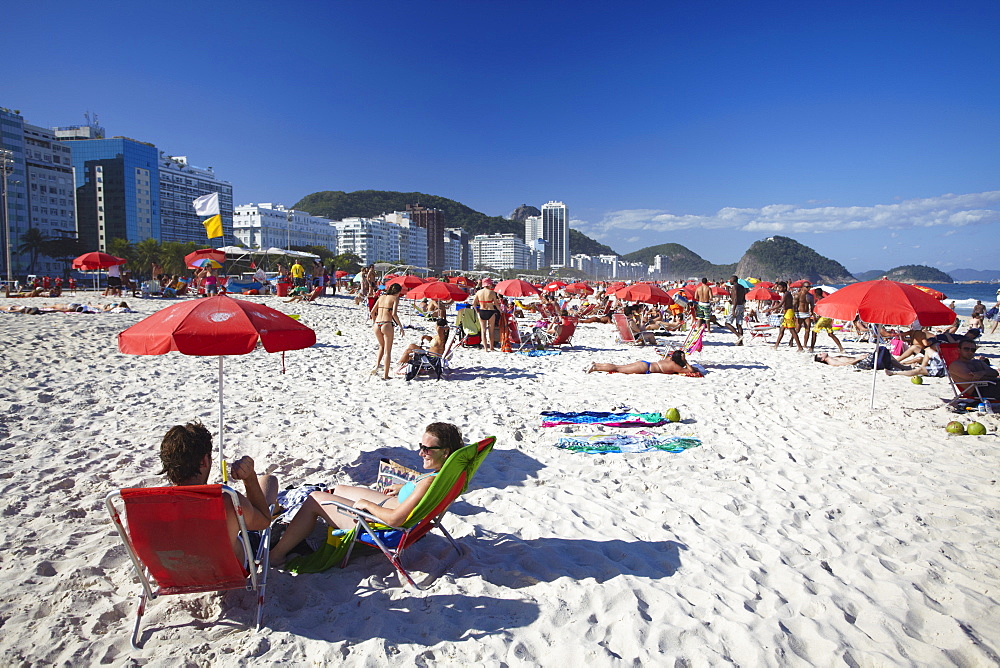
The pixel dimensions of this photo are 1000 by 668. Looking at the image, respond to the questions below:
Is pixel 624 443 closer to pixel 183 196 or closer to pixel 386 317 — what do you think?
pixel 386 317

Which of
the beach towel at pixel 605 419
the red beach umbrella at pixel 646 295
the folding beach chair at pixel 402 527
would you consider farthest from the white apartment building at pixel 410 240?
the folding beach chair at pixel 402 527

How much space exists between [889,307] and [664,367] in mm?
3281

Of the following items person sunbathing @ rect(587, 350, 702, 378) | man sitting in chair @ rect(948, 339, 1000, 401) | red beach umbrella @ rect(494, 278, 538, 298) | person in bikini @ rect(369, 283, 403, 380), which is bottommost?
person sunbathing @ rect(587, 350, 702, 378)

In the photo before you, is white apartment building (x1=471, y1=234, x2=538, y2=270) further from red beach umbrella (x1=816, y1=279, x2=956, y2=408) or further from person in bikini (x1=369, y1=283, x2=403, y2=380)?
red beach umbrella (x1=816, y1=279, x2=956, y2=408)

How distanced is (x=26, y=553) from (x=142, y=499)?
1.40m

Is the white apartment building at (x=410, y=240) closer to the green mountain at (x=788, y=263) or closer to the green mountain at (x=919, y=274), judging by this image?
the green mountain at (x=788, y=263)

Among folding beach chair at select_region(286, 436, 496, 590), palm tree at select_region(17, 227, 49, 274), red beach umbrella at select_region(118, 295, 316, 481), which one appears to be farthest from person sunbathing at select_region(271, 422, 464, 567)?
palm tree at select_region(17, 227, 49, 274)

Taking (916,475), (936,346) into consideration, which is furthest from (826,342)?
(916,475)

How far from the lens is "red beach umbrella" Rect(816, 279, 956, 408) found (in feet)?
17.5

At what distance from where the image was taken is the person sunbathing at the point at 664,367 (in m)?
8.22

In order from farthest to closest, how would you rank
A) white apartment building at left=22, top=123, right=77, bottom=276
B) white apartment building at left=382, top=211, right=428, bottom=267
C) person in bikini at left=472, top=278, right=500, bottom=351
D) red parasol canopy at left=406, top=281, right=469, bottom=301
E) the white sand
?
white apartment building at left=382, top=211, right=428, bottom=267
white apartment building at left=22, top=123, right=77, bottom=276
person in bikini at left=472, top=278, right=500, bottom=351
red parasol canopy at left=406, top=281, right=469, bottom=301
the white sand

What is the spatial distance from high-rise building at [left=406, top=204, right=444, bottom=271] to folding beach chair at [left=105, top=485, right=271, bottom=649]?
147m

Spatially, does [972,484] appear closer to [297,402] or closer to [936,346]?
[936,346]

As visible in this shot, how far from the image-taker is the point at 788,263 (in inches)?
6176
